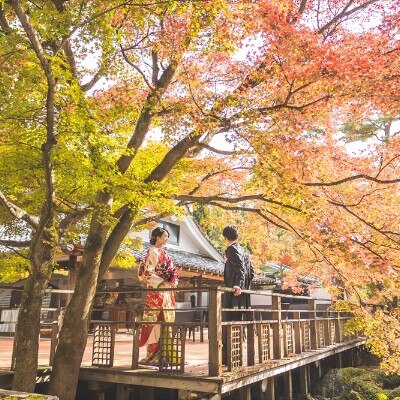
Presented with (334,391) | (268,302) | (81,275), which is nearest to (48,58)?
(81,275)

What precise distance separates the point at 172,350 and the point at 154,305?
94 centimetres

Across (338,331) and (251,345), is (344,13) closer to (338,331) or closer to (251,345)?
(251,345)

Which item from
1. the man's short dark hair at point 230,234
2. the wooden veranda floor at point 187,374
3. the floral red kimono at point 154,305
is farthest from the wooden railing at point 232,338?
the man's short dark hair at point 230,234

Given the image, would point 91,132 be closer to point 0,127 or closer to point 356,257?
point 0,127

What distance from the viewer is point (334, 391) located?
1270cm

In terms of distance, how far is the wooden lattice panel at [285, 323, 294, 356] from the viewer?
995 centimetres

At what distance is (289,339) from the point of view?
10.2 metres

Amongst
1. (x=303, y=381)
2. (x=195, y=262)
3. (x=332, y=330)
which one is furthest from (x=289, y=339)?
(x=195, y=262)

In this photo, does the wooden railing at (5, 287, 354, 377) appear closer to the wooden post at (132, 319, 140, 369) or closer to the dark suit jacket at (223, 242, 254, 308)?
the wooden post at (132, 319, 140, 369)

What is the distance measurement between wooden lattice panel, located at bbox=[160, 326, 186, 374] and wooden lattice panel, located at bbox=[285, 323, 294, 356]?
3.47m

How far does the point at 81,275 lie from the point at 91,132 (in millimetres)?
2964

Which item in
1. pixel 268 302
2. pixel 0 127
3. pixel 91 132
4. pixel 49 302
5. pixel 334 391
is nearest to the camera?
pixel 91 132

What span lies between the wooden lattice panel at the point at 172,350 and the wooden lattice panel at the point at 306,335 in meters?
5.01

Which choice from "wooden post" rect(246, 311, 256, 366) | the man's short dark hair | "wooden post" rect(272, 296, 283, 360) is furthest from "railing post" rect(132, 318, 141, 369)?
"wooden post" rect(272, 296, 283, 360)
